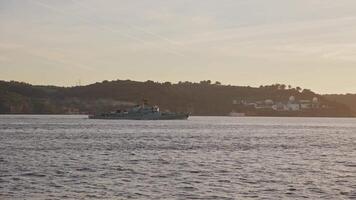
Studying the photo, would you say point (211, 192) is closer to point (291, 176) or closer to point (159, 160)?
point (291, 176)

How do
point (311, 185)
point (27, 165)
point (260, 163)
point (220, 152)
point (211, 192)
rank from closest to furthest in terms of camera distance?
point (211, 192) < point (311, 185) < point (27, 165) < point (260, 163) < point (220, 152)

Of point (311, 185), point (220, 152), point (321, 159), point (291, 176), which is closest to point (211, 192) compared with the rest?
point (311, 185)

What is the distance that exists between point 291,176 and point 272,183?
18.5ft

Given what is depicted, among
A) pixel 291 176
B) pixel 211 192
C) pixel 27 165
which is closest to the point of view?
pixel 211 192

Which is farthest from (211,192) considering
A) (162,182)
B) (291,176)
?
(291,176)

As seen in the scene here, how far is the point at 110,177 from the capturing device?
168 feet

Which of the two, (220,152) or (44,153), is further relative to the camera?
(220,152)

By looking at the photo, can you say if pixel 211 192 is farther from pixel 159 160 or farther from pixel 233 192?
pixel 159 160

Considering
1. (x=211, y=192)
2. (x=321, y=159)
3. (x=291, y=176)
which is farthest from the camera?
(x=321, y=159)

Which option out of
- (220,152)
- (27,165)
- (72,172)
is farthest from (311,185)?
(220,152)

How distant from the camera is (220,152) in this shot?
82.4 m

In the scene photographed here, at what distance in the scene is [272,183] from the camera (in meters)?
49.0

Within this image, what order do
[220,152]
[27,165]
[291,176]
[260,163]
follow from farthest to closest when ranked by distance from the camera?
1. [220,152]
2. [260,163]
3. [27,165]
4. [291,176]

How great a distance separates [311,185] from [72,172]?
1973 centimetres
